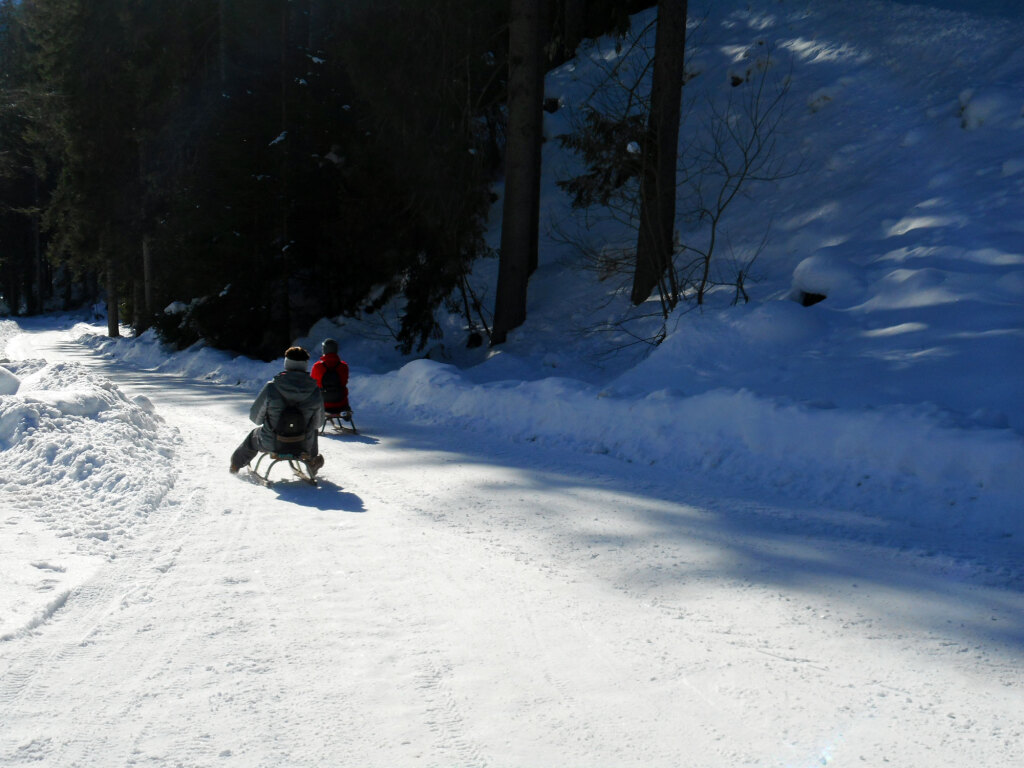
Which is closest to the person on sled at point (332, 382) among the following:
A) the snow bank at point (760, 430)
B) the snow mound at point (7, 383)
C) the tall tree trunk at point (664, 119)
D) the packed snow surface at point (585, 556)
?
the packed snow surface at point (585, 556)

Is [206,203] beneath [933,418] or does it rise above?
above

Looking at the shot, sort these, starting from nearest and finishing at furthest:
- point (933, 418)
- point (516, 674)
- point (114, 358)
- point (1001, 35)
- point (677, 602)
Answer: point (516, 674), point (677, 602), point (933, 418), point (1001, 35), point (114, 358)

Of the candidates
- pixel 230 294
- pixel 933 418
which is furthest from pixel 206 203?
pixel 933 418

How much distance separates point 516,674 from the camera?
3609 millimetres

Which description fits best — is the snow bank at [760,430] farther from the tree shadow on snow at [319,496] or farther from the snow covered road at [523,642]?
the tree shadow on snow at [319,496]

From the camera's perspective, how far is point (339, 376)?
36.5 feet

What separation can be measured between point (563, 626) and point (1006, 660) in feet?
6.73

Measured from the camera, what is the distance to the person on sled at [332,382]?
35.7 feet

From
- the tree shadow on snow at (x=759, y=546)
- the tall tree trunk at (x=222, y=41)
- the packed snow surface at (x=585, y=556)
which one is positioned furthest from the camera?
the tall tree trunk at (x=222, y=41)

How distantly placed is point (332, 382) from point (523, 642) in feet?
24.9

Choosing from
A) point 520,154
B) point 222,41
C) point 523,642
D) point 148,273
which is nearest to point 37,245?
point 148,273

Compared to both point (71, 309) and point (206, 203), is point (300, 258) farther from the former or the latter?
point (71, 309)

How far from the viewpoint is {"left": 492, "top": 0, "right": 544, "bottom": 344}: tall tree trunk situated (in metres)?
16.3

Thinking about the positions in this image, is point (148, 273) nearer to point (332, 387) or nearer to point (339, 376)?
point (339, 376)
